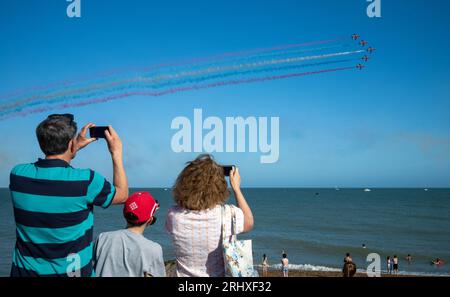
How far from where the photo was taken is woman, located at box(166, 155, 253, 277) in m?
3.08

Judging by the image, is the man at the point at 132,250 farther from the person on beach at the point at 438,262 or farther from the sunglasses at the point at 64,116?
the person on beach at the point at 438,262

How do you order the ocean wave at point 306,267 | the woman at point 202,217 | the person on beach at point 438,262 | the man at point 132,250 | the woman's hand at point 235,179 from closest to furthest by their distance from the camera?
the man at point 132,250
the woman at point 202,217
the woman's hand at point 235,179
the ocean wave at point 306,267
the person on beach at point 438,262

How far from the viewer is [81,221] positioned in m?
2.72

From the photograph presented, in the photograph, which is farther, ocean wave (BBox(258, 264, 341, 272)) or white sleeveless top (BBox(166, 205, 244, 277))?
ocean wave (BBox(258, 264, 341, 272))

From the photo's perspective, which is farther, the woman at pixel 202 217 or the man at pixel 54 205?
the woman at pixel 202 217

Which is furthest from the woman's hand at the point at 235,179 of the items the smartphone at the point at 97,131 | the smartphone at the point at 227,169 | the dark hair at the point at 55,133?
the dark hair at the point at 55,133

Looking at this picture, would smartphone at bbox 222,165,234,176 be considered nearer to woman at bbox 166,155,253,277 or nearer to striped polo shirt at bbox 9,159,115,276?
woman at bbox 166,155,253,277

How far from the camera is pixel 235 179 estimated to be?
3346 mm

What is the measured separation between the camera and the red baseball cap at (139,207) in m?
2.84

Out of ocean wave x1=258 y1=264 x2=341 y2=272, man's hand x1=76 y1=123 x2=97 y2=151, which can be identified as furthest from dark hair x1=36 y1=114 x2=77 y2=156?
ocean wave x1=258 y1=264 x2=341 y2=272

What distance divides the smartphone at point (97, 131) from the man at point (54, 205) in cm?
27

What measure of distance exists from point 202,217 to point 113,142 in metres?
0.90
